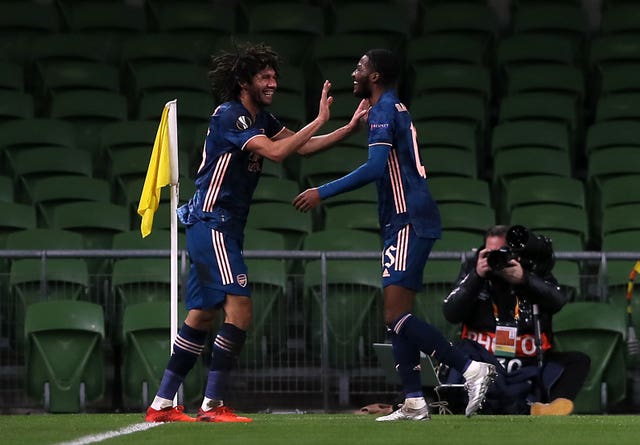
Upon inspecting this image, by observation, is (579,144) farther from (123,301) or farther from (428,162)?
(123,301)

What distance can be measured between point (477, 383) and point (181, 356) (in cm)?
156

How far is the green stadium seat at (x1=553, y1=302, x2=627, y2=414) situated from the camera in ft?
36.9

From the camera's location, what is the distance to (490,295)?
33.7 feet

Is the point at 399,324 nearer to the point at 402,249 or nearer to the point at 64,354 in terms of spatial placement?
the point at 402,249

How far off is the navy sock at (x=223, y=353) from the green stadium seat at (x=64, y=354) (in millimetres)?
2919

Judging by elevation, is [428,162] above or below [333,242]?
above

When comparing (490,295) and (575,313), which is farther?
(575,313)

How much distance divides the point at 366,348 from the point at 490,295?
5.23 ft

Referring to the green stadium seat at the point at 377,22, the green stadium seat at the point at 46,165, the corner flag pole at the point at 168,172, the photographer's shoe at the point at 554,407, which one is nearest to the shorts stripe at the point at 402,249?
the corner flag pole at the point at 168,172

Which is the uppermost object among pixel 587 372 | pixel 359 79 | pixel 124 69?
pixel 124 69

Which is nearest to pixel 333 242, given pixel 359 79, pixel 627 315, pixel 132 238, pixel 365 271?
pixel 365 271

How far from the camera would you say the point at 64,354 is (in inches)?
448

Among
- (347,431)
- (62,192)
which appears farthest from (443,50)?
(347,431)

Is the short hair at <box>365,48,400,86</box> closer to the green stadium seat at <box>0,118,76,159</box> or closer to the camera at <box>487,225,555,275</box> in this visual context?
the camera at <box>487,225,555,275</box>
